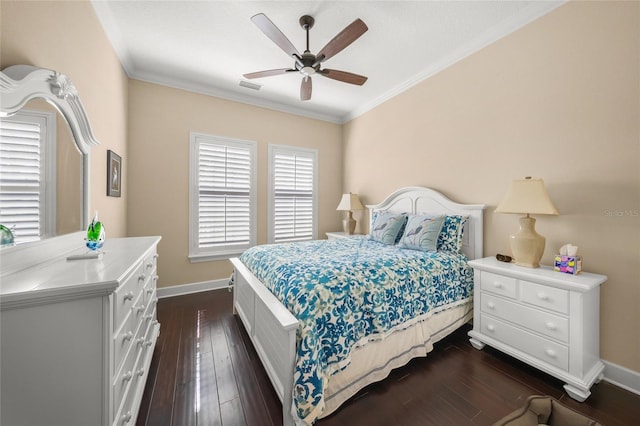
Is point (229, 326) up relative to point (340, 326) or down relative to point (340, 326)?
down

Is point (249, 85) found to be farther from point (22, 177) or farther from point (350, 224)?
point (22, 177)

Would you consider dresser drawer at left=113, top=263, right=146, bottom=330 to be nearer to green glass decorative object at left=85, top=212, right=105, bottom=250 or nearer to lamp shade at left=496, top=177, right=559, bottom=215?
green glass decorative object at left=85, top=212, right=105, bottom=250

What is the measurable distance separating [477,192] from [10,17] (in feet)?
11.9

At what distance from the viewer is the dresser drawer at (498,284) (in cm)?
192

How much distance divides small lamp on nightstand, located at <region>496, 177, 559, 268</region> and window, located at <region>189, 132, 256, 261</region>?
3286mm

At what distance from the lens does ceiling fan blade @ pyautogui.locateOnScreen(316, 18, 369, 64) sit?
5.90 ft

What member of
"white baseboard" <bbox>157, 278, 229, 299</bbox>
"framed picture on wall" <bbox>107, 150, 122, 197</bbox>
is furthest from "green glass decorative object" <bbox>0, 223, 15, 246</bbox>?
"white baseboard" <bbox>157, 278, 229, 299</bbox>

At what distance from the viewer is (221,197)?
12.1 ft

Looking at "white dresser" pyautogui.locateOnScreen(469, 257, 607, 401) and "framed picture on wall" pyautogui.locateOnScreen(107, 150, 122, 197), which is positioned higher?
"framed picture on wall" pyautogui.locateOnScreen(107, 150, 122, 197)

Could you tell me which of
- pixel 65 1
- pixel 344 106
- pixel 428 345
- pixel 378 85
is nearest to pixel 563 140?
pixel 428 345

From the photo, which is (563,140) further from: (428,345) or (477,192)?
(428,345)

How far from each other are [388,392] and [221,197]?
10.5 feet

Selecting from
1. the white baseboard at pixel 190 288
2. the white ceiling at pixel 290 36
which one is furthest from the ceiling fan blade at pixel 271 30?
the white baseboard at pixel 190 288

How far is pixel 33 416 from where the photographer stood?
87cm
